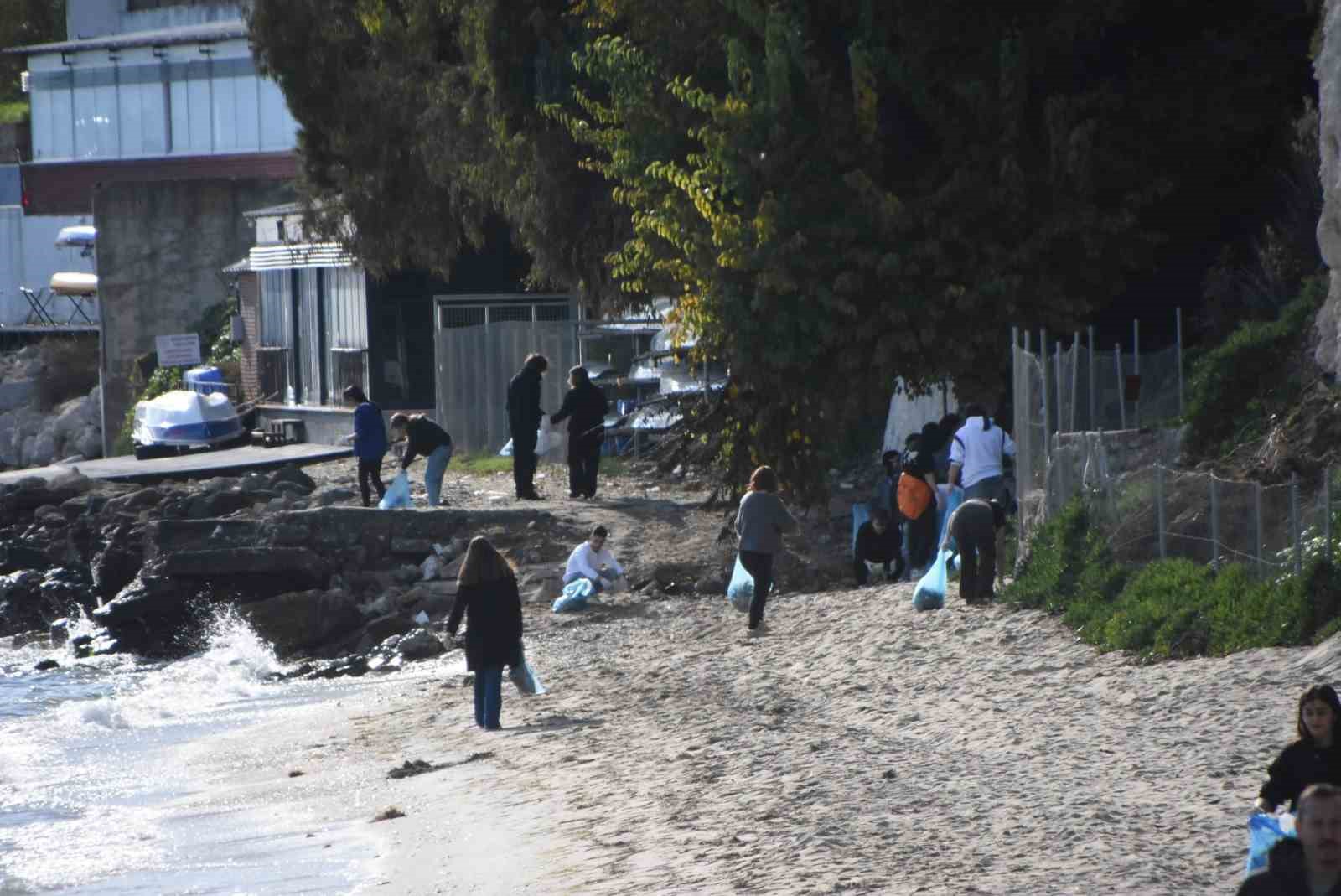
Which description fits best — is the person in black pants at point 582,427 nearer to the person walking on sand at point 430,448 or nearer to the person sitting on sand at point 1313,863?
the person walking on sand at point 430,448

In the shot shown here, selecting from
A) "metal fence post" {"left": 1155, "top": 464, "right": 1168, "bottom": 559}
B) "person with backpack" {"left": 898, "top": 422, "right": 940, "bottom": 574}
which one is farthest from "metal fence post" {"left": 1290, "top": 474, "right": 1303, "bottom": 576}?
"person with backpack" {"left": 898, "top": 422, "right": 940, "bottom": 574}

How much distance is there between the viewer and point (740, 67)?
1973 centimetres

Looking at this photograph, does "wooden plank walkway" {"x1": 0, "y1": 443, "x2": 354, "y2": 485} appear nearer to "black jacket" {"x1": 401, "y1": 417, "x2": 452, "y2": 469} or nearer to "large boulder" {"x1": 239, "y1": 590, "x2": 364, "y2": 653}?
"black jacket" {"x1": 401, "y1": 417, "x2": 452, "y2": 469}

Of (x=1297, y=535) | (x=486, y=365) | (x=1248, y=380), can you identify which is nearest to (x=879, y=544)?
(x=1248, y=380)

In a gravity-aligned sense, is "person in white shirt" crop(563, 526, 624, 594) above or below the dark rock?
below

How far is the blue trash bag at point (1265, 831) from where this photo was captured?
6.10 metres

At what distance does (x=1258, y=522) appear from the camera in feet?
41.8

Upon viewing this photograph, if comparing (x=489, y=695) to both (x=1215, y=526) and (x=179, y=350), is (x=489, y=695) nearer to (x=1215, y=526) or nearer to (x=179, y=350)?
(x=1215, y=526)

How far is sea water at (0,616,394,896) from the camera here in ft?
36.2

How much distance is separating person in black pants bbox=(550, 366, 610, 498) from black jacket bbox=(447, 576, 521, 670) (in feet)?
30.9

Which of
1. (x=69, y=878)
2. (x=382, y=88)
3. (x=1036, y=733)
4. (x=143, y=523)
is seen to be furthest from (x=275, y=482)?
(x=1036, y=733)

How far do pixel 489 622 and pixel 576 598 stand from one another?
6.20 meters

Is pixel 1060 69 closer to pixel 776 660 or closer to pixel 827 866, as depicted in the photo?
pixel 776 660

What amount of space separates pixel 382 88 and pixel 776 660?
1640cm
